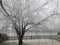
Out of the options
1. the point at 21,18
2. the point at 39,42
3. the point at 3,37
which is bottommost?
the point at 39,42

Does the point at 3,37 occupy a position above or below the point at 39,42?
above

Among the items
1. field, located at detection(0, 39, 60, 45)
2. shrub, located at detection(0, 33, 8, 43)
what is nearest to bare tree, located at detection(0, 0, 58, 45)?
field, located at detection(0, 39, 60, 45)

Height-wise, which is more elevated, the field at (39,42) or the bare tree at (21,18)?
the bare tree at (21,18)

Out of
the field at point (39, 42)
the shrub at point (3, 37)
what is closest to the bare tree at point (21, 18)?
the field at point (39, 42)

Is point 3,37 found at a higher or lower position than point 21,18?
lower

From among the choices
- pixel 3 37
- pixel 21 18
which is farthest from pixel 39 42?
pixel 3 37

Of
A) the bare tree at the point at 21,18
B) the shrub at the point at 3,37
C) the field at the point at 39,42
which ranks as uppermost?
the bare tree at the point at 21,18

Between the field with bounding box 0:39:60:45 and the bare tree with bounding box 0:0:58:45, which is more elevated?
the bare tree with bounding box 0:0:58:45

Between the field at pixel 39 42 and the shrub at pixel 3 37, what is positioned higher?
the shrub at pixel 3 37

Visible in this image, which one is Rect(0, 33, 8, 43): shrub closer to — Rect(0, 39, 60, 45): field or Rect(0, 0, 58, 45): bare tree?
Rect(0, 39, 60, 45): field

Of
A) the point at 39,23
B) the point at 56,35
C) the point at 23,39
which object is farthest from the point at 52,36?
the point at 23,39

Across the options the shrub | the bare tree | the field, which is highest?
the bare tree

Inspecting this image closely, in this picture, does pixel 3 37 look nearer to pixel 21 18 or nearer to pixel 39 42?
pixel 21 18

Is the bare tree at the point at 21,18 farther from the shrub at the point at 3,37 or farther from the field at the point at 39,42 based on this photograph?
the shrub at the point at 3,37
